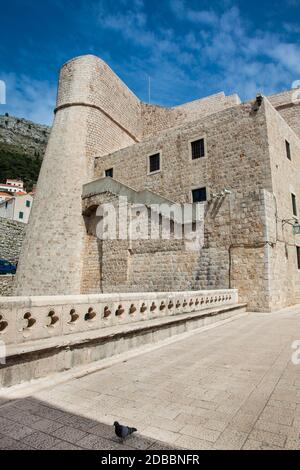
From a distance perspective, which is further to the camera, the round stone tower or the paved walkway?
the round stone tower

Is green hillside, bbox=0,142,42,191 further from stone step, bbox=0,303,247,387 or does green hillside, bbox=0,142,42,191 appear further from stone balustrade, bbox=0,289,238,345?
stone step, bbox=0,303,247,387

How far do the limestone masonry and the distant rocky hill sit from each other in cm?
6433

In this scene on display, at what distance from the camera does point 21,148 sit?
10150 centimetres

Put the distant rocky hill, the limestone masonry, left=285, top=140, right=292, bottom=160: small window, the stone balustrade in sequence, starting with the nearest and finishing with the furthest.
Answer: the stone balustrade
the limestone masonry
left=285, top=140, right=292, bottom=160: small window
the distant rocky hill

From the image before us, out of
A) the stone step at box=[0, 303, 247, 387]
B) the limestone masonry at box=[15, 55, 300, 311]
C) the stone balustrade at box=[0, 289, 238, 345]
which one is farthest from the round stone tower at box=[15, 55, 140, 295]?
the stone step at box=[0, 303, 247, 387]

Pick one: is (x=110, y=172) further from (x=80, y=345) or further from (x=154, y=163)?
(x=80, y=345)

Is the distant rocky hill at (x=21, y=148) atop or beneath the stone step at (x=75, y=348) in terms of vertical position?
atop

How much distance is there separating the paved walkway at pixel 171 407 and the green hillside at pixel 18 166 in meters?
83.9

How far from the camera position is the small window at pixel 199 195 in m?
17.0

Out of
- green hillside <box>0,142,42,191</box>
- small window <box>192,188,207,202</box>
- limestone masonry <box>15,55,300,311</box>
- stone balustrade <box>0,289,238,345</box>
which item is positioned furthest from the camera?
green hillside <box>0,142,42,191</box>

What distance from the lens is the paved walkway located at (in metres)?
2.30

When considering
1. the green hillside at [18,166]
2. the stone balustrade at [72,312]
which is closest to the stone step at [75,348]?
the stone balustrade at [72,312]

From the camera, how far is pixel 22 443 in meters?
2.24

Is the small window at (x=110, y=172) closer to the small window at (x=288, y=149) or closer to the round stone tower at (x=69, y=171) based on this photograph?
the round stone tower at (x=69, y=171)
